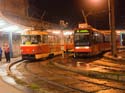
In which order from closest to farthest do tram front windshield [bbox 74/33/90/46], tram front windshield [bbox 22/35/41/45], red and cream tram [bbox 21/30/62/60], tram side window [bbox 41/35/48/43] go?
1. red and cream tram [bbox 21/30/62/60]
2. tram front windshield [bbox 22/35/41/45]
3. tram side window [bbox 41/35/48/43]
4. tram front windshield [bbox 74/33/90/46]

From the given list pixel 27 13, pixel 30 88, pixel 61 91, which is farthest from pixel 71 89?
pixel 27 13

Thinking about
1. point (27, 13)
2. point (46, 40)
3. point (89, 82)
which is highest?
point (27, 13)

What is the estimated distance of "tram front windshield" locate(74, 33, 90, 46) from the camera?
3257cm

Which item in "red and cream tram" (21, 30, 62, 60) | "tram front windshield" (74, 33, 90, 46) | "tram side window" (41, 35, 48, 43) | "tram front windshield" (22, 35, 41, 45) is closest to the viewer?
"red and cream tram" (21, 30, 62, 60)

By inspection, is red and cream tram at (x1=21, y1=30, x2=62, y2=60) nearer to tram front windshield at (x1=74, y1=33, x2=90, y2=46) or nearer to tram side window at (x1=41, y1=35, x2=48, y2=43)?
tram side window at (x1=41, y1=35, x2=48, y2=43)

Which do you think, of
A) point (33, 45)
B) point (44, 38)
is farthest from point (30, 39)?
point (44, 38)

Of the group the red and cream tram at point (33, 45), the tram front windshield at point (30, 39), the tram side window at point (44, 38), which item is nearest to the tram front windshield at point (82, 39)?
the tram side window at point (44, 38)

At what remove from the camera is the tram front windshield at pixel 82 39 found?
3257 centimetres

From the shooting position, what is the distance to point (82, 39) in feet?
108

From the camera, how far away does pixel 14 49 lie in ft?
115

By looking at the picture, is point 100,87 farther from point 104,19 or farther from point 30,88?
point 104,19

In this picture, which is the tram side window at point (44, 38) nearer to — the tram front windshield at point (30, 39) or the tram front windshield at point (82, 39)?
the tram front windshield at point (30, 39)

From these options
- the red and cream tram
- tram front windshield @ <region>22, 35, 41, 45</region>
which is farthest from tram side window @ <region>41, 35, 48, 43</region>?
tram front windshield @ <region>22, 35, 41, 45</region>

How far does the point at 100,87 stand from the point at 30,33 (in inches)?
662
